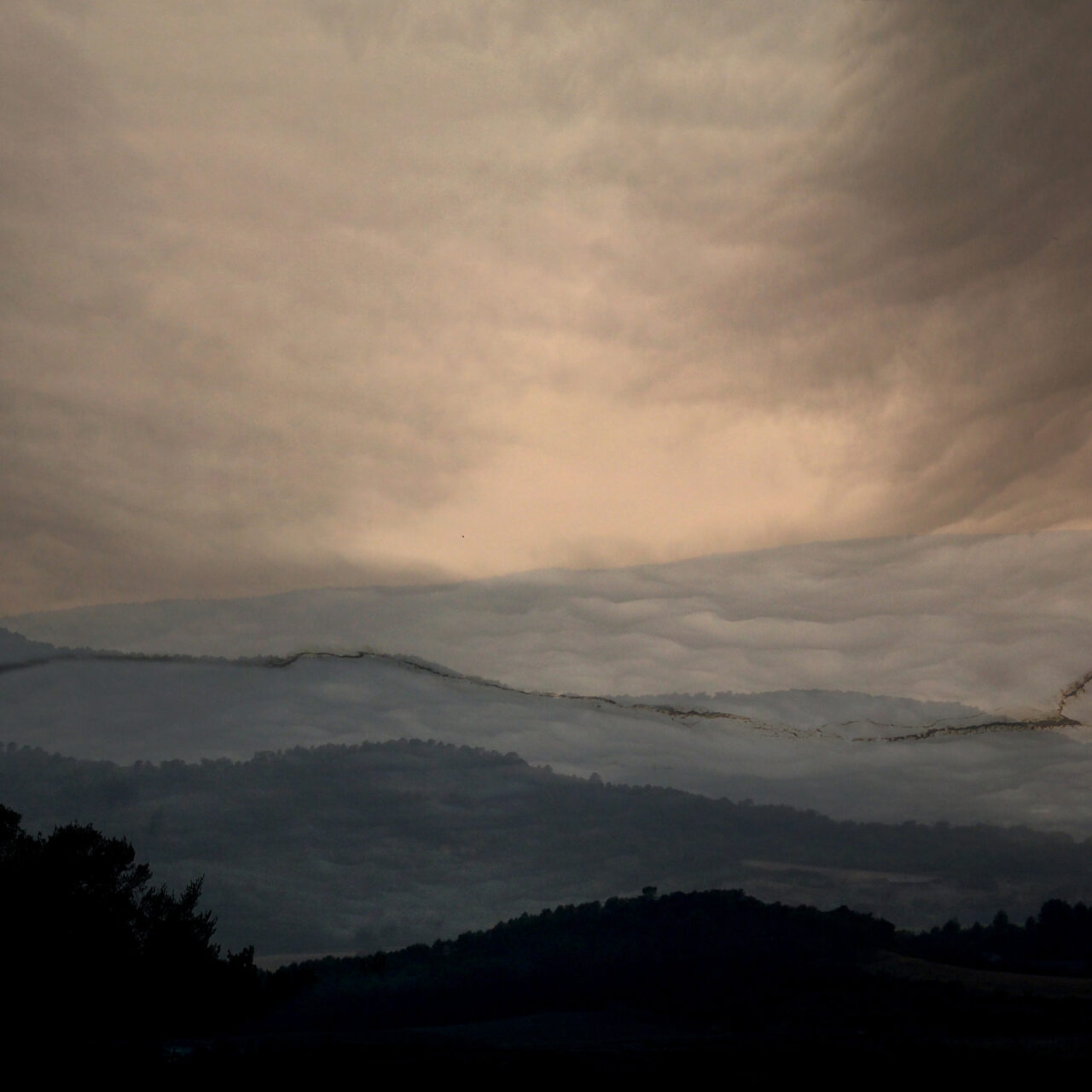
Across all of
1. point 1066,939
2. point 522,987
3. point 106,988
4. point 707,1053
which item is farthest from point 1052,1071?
point 106,988

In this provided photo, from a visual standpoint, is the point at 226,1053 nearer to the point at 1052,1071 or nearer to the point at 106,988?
the point at 106,988

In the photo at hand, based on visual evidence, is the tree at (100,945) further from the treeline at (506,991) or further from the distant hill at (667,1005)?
the distant hill at (667,1005)

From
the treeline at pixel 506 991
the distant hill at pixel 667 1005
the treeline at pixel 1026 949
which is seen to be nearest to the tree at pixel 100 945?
the treeline at pixel 506 991

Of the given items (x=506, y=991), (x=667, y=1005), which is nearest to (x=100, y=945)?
(x=506, y=991)

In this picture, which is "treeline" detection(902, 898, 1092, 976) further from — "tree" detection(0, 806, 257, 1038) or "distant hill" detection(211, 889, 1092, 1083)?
"tree" detection(0, 806, 257, 1038)

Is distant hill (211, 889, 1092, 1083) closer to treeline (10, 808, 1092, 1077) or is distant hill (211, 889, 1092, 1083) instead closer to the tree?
treeline (10, 808, 1092, 1077)

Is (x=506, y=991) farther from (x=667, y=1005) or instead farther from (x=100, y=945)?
(x=100, y=945)

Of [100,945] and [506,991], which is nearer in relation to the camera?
[100,945]

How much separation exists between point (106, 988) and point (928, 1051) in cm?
3071

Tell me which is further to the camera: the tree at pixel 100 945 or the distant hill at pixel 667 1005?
the tree at pixel 100 945

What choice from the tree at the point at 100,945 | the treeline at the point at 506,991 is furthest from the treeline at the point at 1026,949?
the tree at the point at 100,945

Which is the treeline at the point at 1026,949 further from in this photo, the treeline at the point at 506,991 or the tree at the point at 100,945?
the tree at the point at 100,945

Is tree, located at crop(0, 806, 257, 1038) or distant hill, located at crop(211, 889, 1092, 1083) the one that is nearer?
distant hill, located at crop(211, 889, 1092, 1083)

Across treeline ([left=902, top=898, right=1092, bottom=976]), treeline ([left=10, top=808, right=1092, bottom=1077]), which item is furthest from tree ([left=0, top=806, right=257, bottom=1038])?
treeline ([left=902, top=898, right=1092, bottom=976])
